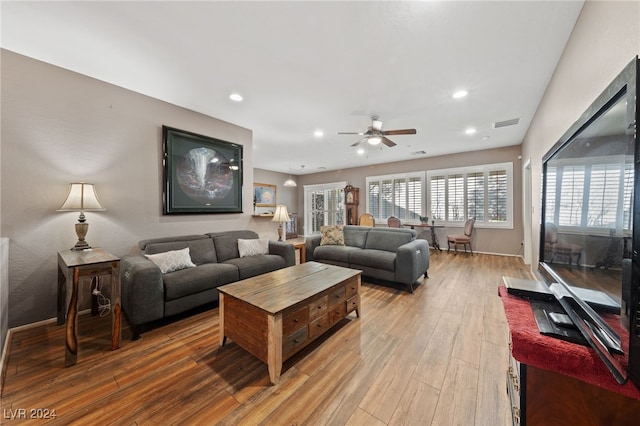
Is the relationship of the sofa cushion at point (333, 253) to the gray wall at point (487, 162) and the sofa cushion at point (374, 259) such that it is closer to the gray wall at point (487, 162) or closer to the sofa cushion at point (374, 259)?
the sofa cushion at point (374, 259)

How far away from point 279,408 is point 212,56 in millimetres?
2940

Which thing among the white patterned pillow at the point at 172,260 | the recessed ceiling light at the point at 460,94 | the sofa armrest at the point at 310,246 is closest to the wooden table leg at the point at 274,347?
the white patterned pillow at the point at 172,260

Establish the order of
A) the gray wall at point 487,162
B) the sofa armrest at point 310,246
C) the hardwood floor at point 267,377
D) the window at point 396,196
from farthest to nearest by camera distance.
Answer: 1. the window at point 396,196
2. the gray wall at point 487,162
3. the sofa armrest at point 310,246
4. the hardwood floor at point 267,377

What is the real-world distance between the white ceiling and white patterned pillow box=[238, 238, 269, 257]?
1973mm

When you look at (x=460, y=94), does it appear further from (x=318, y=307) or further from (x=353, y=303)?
(x=318, y=307)

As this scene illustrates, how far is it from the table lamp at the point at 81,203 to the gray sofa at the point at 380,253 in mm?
3045

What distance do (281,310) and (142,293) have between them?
1.44 m

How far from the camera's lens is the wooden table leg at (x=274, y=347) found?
159cm

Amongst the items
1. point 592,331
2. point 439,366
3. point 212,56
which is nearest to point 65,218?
point 212,56

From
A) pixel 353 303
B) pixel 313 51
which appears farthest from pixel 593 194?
pixel 313 51

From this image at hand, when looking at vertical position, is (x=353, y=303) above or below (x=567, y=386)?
below

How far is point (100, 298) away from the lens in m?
2.70

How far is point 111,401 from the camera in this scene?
1.45m

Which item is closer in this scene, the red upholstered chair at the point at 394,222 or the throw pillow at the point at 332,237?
the throw pillow at the point at 332,237
